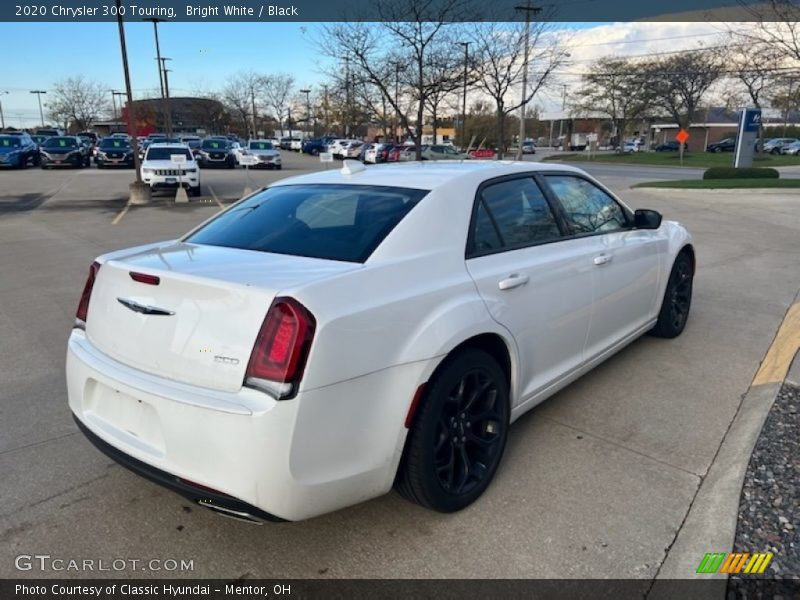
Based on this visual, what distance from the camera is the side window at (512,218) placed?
10.1 feet

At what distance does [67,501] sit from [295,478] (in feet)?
4.80

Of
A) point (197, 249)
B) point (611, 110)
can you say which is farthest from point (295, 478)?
point (611, 110)

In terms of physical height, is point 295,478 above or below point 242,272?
below

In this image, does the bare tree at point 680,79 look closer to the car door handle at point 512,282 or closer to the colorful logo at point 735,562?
the car door handle at point 512,282

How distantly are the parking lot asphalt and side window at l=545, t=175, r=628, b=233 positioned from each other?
44.7 inches

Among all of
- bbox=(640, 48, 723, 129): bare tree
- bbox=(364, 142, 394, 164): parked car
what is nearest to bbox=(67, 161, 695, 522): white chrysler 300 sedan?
bbox=(364, 142, 394, 164): parked car

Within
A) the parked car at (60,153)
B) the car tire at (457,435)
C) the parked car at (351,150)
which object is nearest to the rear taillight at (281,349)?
the car tire at (457,435)

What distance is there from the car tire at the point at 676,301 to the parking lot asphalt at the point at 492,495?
127mm

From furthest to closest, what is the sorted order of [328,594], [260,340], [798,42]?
[798,42], [328,594], [260,340]

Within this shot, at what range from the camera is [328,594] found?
228 centimetres

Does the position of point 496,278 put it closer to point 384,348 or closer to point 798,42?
point 384,348

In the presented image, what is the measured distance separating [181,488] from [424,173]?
2046mm

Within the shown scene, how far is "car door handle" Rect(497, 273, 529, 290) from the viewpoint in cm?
291

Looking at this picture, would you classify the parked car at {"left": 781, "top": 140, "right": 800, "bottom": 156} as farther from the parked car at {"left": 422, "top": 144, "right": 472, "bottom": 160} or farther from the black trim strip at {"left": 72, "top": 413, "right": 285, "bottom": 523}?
the black trim strip at {"left": 72, "top": 413, "right": 285, "bottom": 523}
